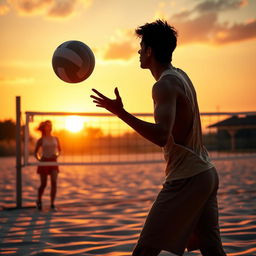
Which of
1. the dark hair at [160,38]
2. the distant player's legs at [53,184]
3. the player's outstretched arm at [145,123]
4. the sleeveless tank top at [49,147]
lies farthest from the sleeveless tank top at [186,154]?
the sleeveless tank top at [49,147]

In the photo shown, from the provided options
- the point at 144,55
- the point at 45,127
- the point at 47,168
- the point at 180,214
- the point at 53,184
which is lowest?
the point at 53,184

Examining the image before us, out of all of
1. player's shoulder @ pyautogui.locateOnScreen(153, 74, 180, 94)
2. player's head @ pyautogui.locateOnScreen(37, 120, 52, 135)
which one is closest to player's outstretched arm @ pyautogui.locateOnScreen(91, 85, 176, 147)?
player's shoulder @ pyautogui.locateOnScreen(153, 74, 180, 94)

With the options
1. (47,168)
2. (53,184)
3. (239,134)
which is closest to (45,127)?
(47,168)

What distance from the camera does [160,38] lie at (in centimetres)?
302

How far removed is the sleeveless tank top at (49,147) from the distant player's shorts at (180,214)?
20.8 ft

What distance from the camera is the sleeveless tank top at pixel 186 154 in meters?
2.96

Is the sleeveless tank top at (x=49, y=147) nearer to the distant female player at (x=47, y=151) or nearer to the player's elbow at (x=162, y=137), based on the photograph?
the distant female player at (x=47, y=151)

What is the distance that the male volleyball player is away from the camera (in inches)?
111

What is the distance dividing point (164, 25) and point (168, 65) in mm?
257

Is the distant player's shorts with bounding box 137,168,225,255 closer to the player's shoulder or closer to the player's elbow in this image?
the player's elbow

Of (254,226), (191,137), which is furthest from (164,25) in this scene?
(254,226)

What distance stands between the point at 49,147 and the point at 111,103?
6.48m

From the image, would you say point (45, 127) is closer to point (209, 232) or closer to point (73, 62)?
point (73, 62)

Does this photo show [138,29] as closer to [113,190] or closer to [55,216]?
[55,216]
